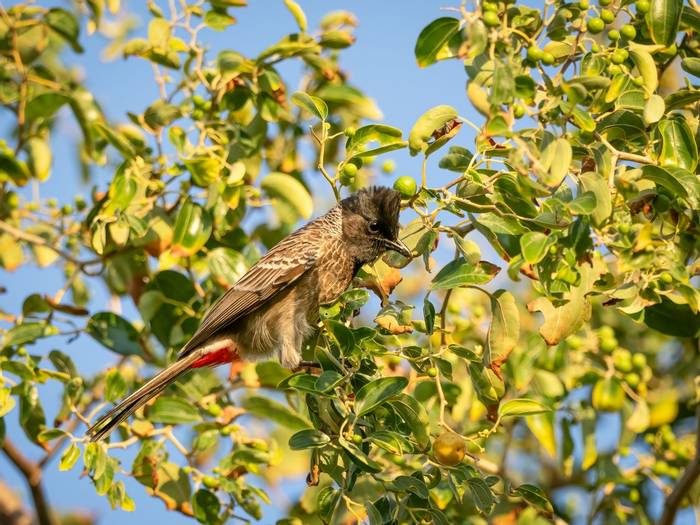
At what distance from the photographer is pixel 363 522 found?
2.97 metres

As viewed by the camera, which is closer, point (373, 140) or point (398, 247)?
point (373, 140)

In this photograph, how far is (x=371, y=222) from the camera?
14.4ft

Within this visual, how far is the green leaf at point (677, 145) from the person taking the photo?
2.86m

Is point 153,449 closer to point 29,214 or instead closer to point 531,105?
point 29,214

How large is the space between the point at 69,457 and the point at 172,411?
0.54 metres

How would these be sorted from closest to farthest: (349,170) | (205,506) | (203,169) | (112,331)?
(349,170) → (205,506) → (203,169) → (112,331)

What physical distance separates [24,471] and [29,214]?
1.36 meters

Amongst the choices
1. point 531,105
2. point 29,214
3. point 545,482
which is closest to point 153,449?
point 29,214

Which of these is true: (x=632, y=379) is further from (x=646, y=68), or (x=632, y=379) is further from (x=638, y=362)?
(x=646, y=68)

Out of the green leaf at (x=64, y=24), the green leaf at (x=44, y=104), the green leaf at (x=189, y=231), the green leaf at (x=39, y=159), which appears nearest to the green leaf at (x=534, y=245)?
the green leaf at (x=189, y=231)

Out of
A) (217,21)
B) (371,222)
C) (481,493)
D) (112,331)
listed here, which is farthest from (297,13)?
(481,493)

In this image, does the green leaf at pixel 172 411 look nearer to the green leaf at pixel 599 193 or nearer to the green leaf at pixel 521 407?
the green leaf at pixel 521 407

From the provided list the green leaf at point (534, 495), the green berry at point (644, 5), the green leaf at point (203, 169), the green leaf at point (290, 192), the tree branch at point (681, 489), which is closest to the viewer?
the green leaf at point (534, 495)

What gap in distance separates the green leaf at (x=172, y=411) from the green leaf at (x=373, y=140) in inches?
54.4
